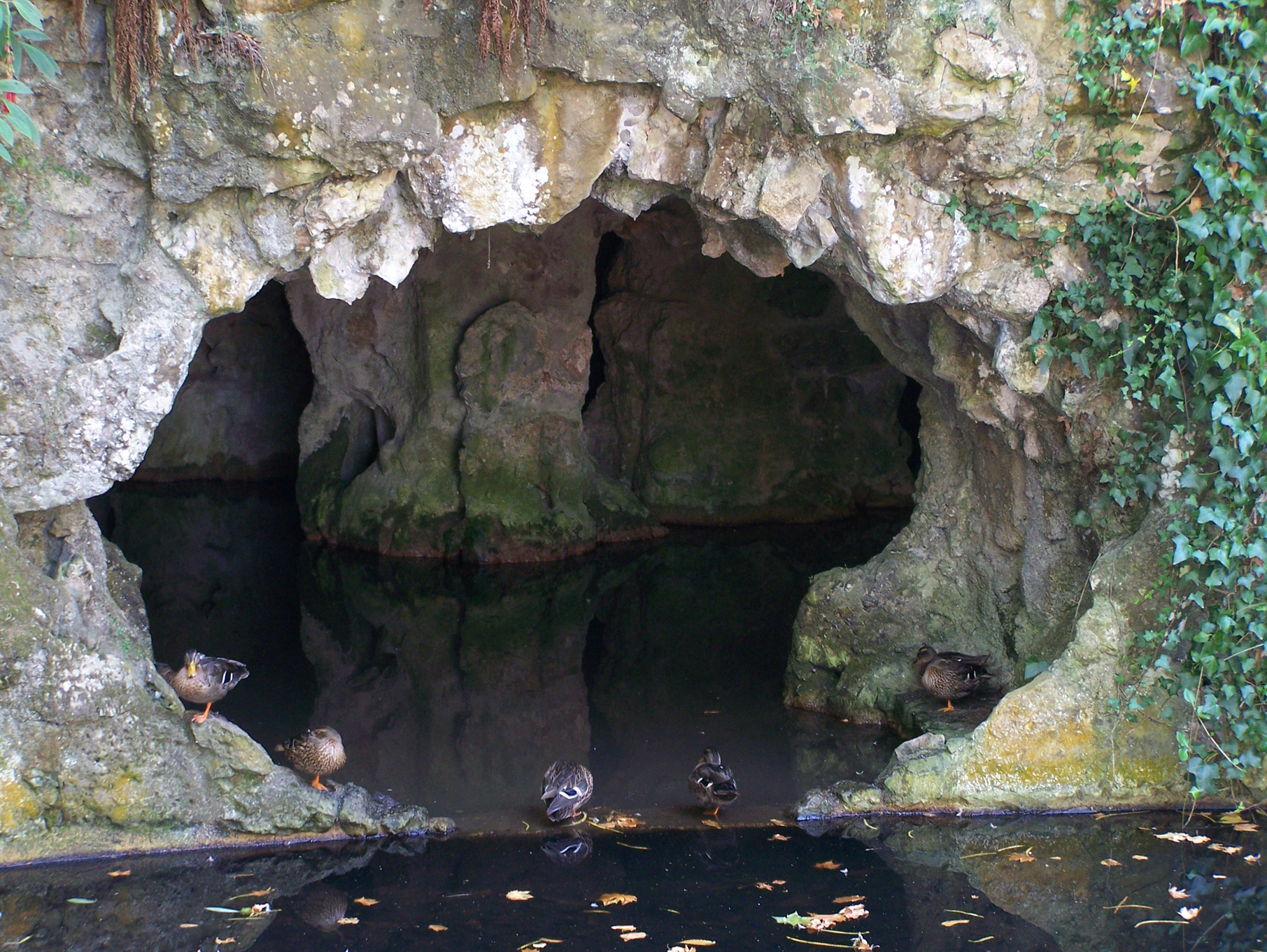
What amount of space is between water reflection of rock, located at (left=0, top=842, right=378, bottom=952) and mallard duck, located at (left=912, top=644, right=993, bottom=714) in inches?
139

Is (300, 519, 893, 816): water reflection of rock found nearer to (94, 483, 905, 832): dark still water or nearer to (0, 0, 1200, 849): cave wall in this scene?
(94, 483, 905, 832): dark still water

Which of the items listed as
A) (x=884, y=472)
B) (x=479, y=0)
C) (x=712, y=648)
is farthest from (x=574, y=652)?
Result: (x=884, y=472)

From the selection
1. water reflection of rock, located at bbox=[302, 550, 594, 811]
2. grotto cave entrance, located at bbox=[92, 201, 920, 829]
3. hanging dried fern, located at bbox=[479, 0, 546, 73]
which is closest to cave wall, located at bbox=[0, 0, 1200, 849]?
hanging dried fern, located at bbox=[479, 0, 546, 73]

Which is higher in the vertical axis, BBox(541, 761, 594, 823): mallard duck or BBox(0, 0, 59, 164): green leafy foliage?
BBox(0, 0, 59, 164): green leafy foliage

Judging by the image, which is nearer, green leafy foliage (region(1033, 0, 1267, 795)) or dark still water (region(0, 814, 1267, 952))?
dark still water (region(0, 814, 1267, 952))

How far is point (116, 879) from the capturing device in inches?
186

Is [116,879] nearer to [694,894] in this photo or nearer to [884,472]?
[694,894]

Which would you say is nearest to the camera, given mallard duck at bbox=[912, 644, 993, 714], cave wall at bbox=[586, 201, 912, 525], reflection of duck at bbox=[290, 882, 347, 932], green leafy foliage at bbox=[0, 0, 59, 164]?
green leafy foliage at bbox=[0, 0, 59, 164]

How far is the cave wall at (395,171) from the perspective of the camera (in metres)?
4.80

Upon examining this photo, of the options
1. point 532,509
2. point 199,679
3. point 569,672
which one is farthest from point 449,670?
point 532,509

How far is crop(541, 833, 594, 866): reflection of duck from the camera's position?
5098mm

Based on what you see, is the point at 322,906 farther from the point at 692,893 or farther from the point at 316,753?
the point at 692,893

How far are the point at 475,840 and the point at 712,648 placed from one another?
4.29 metres

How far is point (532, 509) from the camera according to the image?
13.2 meters
